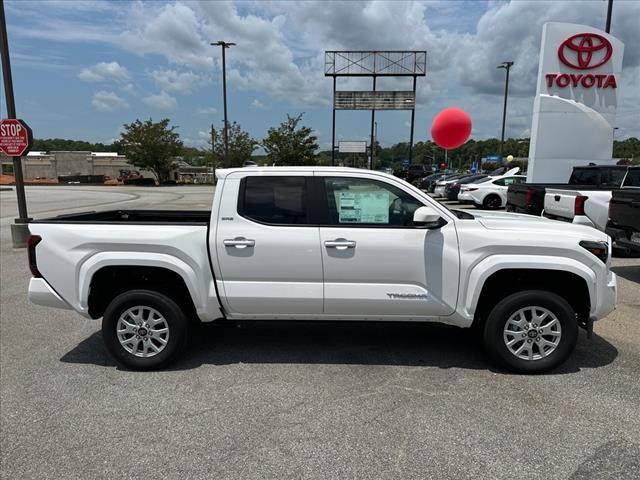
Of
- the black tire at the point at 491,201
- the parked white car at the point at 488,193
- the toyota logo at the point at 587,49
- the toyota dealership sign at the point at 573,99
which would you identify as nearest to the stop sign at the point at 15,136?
the parked white car at the point at 488,193

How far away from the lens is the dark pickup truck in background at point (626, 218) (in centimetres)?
712

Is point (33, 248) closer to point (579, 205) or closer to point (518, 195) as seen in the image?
point (579, 205)

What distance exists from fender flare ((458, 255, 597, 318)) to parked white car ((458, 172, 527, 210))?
50.7 ft

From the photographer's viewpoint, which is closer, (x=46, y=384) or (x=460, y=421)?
(x=460, y=421)

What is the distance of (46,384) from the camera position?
3992mm

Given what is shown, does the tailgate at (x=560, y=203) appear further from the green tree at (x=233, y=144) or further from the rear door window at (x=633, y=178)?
the green tree at (x=233, y=144)

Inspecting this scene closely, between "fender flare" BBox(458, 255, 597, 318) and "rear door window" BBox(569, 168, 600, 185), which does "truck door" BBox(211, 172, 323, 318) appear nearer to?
"fender flare" BBox(458, 255, 597, 318)

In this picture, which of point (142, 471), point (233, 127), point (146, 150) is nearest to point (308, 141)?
point (233, 127)

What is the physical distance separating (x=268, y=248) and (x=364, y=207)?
91 centimetres

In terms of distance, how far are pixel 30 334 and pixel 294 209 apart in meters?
3.36

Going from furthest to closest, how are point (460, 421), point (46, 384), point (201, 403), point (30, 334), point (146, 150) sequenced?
point (146, 150)
point (30, 334)
point (46, 384)
point (201, 403)
point (460, 421)

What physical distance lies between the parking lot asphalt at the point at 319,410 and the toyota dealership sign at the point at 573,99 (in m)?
12.9

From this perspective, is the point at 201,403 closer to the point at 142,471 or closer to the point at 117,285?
the point at 142,471

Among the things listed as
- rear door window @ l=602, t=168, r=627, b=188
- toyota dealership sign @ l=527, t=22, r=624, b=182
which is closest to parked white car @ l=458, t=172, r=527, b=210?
toyota dealership sign @ l=527, t=22, r=624, b=182
